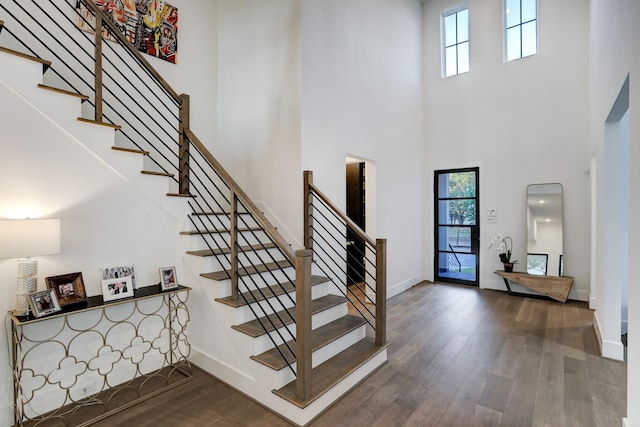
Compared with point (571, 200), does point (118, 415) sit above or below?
below

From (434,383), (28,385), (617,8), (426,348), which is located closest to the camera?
(28,385)

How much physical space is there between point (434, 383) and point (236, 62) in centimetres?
423

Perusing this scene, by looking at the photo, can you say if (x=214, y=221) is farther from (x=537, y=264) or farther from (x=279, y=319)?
(x=537, y=264)

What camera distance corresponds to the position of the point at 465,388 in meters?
2.53

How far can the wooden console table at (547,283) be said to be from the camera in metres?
4.76

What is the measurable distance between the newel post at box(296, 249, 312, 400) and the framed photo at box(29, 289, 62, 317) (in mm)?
1620

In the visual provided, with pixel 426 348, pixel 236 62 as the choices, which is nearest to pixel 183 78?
pixel 236 62

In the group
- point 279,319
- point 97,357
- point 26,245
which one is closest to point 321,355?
point 279,319

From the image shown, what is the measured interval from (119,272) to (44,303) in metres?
0.56

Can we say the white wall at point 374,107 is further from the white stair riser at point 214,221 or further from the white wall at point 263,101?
the white stair riser at point 214,221

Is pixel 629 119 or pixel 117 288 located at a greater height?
pixel 629 119

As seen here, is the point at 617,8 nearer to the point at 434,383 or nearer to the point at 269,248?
the point at 434,383

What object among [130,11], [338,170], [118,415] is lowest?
[118,415]

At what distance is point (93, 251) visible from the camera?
2.52 metres
